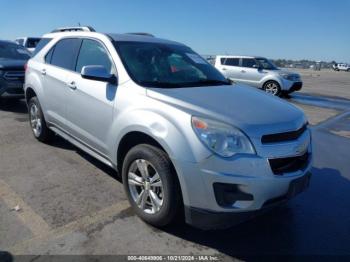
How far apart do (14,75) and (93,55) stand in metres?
4.83

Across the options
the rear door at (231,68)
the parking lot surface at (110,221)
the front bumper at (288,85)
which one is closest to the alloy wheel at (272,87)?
the front bumper at (288,85)

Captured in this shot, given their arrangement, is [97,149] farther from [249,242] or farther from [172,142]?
[249,242]

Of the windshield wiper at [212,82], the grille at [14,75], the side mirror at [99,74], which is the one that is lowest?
the grille at [14,75]

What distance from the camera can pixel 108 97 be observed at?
373 cm

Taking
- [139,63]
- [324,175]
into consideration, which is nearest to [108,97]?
[139,63]

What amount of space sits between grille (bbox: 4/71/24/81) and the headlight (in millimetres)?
6733

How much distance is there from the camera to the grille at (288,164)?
2.88 metres

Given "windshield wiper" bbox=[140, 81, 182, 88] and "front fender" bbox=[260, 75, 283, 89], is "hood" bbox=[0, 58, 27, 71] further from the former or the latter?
→ "front fender" bbox=[260, 75, 283, 89]

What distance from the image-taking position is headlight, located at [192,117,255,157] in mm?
2762

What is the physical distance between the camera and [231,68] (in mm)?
16812

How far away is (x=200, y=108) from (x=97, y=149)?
1569mm

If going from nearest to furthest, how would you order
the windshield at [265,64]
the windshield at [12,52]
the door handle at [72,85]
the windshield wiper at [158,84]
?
1. the windshield wiper at [158,84]
2. the door handle at [72,85]
3. the windshield at [12,52]
4. the windshield at [265,64]

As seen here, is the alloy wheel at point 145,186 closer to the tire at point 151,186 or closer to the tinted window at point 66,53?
the tire at point 151,186

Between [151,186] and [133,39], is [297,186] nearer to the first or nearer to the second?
[151,186]
